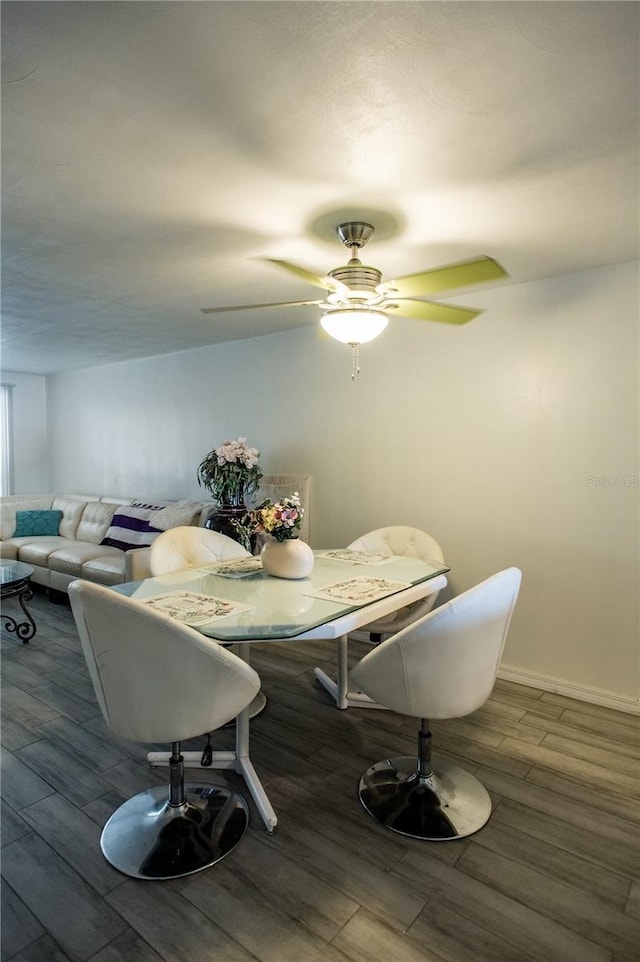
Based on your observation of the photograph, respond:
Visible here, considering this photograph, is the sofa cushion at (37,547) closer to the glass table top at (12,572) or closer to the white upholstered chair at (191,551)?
the glass table top at (12,572)

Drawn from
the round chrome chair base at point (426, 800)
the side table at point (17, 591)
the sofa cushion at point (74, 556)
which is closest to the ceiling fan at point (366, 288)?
the round chrome chair base at point (426, 800)

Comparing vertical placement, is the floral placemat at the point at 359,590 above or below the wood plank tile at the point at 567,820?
above

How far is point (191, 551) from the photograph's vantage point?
9.32ft

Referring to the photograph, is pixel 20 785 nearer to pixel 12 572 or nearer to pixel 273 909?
pixel 273 909

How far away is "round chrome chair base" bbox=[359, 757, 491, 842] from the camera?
1.85 metres

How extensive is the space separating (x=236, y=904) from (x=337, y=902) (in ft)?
1.01

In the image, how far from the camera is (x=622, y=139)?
1.57 metres

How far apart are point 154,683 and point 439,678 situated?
0.92 m

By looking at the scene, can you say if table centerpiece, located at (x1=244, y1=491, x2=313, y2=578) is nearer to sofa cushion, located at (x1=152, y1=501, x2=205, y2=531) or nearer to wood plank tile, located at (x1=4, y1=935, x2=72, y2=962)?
wood plank tile, located at (x1=4, y1=935, x2=72, y2=962)

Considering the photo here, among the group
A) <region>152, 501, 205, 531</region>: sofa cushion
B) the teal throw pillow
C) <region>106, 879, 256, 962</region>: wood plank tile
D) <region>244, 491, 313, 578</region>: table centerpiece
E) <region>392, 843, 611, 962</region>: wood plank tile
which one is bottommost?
<region>106, 879, 256, 962</region>: wood plank tile

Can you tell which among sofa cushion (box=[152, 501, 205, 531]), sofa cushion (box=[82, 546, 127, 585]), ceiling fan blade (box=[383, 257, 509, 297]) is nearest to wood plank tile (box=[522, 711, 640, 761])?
ceiling fan blade (box=[383, 257, 509, 297])

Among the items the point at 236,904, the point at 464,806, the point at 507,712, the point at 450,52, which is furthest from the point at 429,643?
the point at 450,52

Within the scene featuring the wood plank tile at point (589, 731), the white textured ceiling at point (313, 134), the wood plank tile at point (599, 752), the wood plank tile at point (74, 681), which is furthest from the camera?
the wood plank tile at point (74, 681)

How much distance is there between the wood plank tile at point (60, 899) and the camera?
1431 mm
